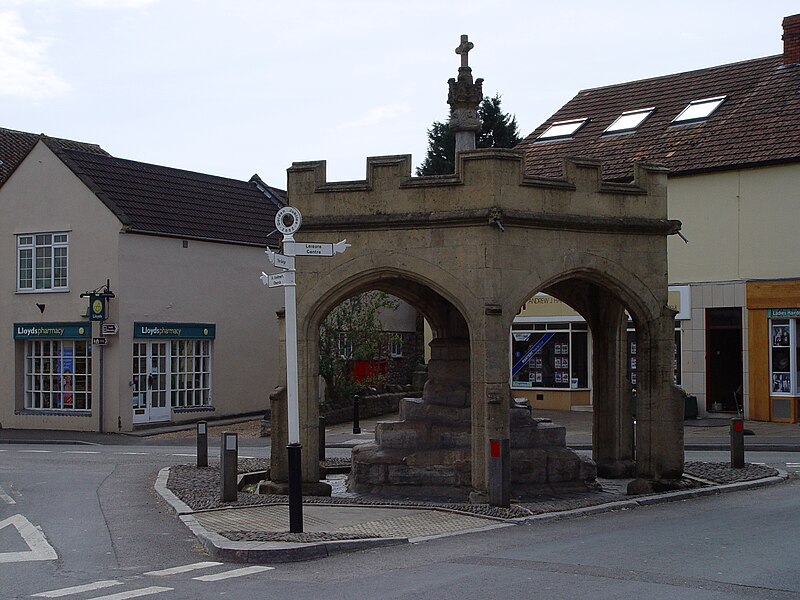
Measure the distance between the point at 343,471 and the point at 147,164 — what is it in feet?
61.5

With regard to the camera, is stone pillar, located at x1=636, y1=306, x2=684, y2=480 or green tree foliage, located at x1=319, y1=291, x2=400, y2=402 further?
green tree foliage, located at x1=319, y1=291, x2=400, y2=402

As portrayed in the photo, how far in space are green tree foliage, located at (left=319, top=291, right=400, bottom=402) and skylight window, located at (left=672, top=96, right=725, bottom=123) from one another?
10.4 metres

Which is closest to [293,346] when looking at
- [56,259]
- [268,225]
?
[56,259]

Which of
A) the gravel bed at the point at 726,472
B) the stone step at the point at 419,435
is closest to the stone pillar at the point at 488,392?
the stone step at the point at 419,435

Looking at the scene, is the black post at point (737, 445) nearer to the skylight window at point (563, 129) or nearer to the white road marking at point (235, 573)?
the white road marking at point (235, 573)

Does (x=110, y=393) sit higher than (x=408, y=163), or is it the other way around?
(x=408, y=163)

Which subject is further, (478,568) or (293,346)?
(293,346)

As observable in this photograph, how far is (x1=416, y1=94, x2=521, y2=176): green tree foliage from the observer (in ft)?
165

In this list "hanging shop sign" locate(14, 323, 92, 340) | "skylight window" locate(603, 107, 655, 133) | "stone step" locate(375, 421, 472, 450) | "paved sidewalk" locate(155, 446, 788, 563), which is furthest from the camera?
"skylight window" locate(603, 107, 655, 133)

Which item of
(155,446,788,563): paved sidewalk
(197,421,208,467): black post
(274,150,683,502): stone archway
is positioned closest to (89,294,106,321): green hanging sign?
(197,421,208,467): black post

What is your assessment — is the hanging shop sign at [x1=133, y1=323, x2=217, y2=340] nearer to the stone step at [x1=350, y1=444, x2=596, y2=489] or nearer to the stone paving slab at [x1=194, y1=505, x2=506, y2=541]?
the stone step at [x1=350, y1=444, x2=596, y2=489]

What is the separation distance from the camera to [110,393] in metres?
31.3

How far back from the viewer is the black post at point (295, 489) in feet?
38.2

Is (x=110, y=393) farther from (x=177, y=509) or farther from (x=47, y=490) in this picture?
(x=177, y=509)
